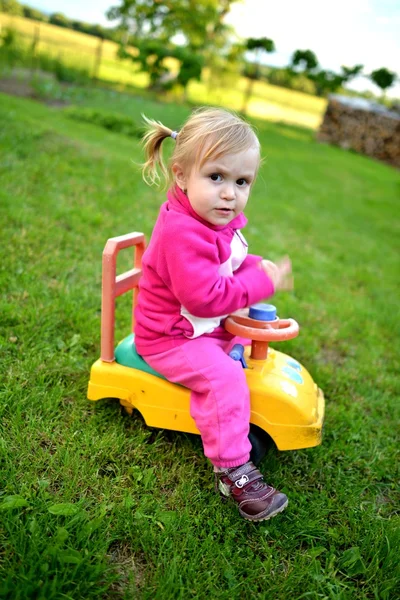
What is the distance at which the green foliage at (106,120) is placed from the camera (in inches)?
312

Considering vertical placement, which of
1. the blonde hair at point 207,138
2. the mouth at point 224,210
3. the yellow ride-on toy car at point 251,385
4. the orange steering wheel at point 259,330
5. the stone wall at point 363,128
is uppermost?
the blonde hair at point 207,138

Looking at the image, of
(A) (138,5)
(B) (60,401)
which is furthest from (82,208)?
(A) (138,5)

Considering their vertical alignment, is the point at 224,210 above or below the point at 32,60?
above

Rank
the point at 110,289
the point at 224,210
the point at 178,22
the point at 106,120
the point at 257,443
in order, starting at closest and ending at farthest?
the point at 224,210
the point at 257,443
the point at 110,289
the point at 106,120
the point at 178,22

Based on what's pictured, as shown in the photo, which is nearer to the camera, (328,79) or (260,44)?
(260,44)

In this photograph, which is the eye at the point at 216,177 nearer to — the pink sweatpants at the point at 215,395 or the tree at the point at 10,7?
the pink sweatpants at the point at 215,395

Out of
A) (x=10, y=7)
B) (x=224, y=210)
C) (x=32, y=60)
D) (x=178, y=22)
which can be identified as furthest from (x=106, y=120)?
(x=178, y=22)

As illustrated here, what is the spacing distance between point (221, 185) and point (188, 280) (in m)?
0.34

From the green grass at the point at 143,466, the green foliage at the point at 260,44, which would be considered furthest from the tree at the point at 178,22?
the green grass at the point at 143,466

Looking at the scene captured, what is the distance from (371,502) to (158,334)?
0.99m

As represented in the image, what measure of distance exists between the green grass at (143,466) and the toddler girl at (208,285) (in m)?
0.16

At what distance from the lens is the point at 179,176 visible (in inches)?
74.2

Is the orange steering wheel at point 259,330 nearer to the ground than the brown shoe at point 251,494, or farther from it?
farther from it

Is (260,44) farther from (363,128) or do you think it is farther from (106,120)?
(106,120)
